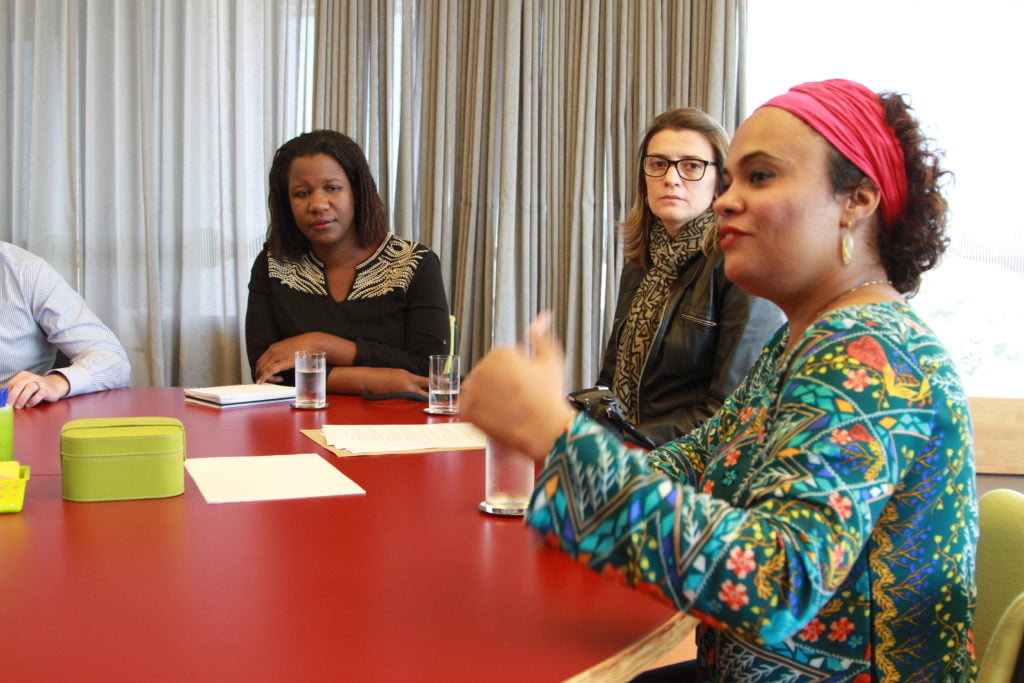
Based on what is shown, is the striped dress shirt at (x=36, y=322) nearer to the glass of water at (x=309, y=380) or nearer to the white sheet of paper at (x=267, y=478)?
the glass of water at (x=309, y=380)

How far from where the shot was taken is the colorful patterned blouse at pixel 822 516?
0.72 meters

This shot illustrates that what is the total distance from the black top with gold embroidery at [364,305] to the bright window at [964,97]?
4.65 feet

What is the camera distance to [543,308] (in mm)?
3578

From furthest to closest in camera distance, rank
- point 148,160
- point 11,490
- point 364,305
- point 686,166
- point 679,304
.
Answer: point 148,160, point 364,305, point 686,166, point 679,304, point 11,490

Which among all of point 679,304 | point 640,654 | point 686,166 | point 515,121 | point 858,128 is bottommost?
point 640,654

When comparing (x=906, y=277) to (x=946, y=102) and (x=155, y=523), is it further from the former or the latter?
(x=946, y=102)

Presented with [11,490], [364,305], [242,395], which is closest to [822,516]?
[11,490]

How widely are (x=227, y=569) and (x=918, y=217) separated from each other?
0.83 m

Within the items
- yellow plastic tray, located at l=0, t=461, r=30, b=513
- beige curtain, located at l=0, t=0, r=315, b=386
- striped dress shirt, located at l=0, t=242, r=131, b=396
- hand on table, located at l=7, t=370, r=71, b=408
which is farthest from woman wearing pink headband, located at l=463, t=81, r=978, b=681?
beige curtain, located at l=0, t=0, r=315, b=386

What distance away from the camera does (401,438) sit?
5.57 ft

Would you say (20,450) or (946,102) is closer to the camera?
(20,450)

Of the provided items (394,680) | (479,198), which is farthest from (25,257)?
(394,680)

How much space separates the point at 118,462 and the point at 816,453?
3.02 ft

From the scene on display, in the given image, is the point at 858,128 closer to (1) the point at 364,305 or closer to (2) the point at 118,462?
(2) the point at 118,462
